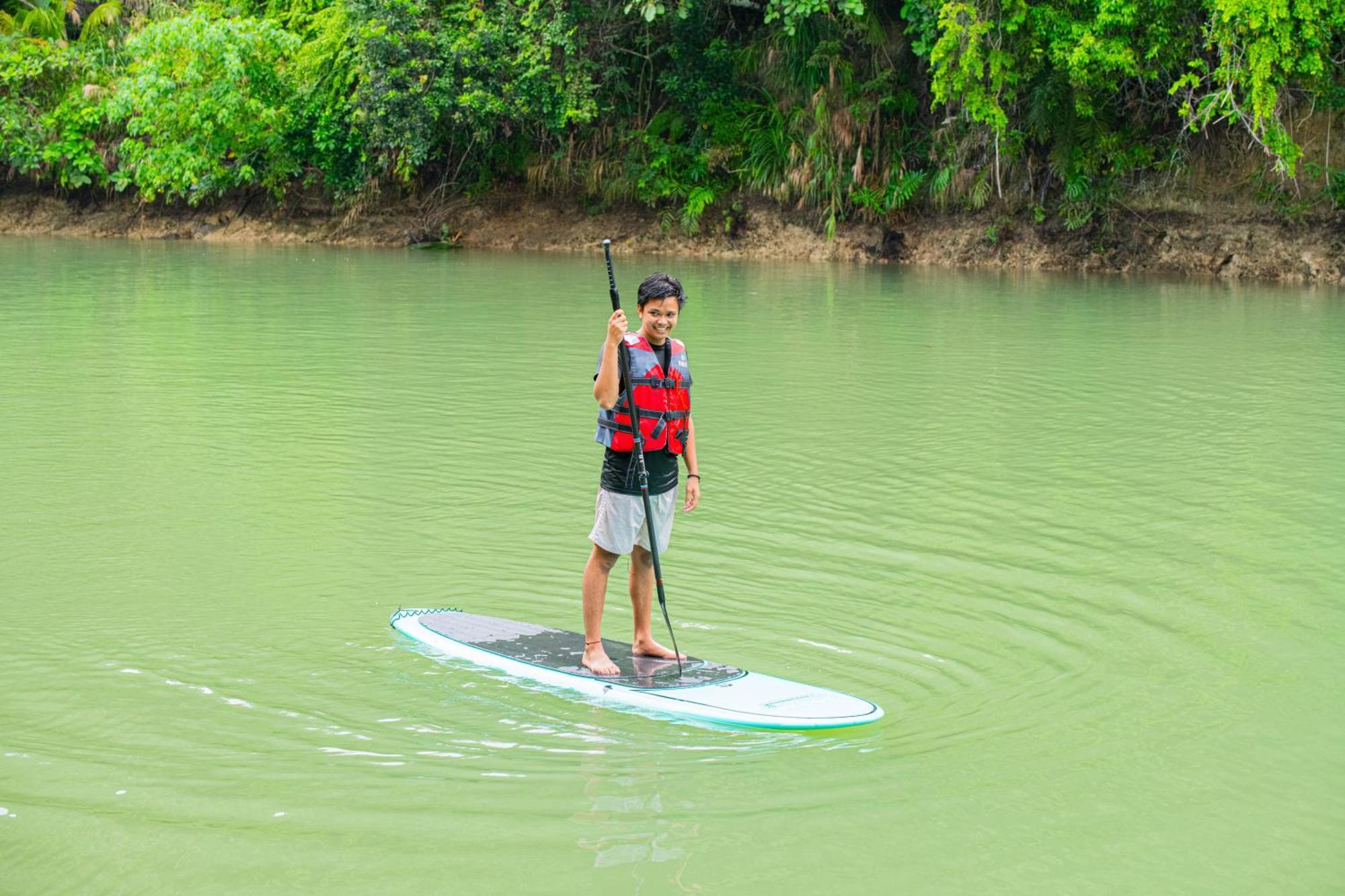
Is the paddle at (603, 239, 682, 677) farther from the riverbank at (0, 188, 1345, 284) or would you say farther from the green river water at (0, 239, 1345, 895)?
the riverbank at (0, 188, 1345, 284)

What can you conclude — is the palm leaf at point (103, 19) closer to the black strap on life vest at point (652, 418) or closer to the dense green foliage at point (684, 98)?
the dense green foliage at point (684, 98)

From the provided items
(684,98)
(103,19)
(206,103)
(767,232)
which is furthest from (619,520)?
(103,19)

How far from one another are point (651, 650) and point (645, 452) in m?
0.69

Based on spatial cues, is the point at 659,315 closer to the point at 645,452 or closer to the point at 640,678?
the point at 645,452

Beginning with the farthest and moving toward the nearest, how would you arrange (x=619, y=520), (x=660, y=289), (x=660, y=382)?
1. (x=619, y=520)
2. (x=660, y=382)
3. (x=660, y=289)

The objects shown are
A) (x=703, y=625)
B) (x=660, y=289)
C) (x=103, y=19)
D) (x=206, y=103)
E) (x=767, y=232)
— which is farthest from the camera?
(x=103, y=19)

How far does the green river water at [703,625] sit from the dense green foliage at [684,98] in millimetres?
8222

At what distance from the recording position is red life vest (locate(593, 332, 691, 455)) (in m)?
4.88

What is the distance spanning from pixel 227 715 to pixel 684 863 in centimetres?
164

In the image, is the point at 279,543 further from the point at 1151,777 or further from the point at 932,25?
the point at 932,25

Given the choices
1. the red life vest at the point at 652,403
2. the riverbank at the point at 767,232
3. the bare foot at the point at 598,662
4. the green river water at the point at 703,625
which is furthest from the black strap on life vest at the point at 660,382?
the riverbank at the point at 767,232

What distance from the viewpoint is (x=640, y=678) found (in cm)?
485

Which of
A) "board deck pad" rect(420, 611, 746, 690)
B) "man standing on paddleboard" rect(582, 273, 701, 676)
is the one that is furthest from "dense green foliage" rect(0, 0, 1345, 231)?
"board deck pad" rect(420, 611, 746, 690)

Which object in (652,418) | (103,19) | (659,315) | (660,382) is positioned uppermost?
(103,19)
